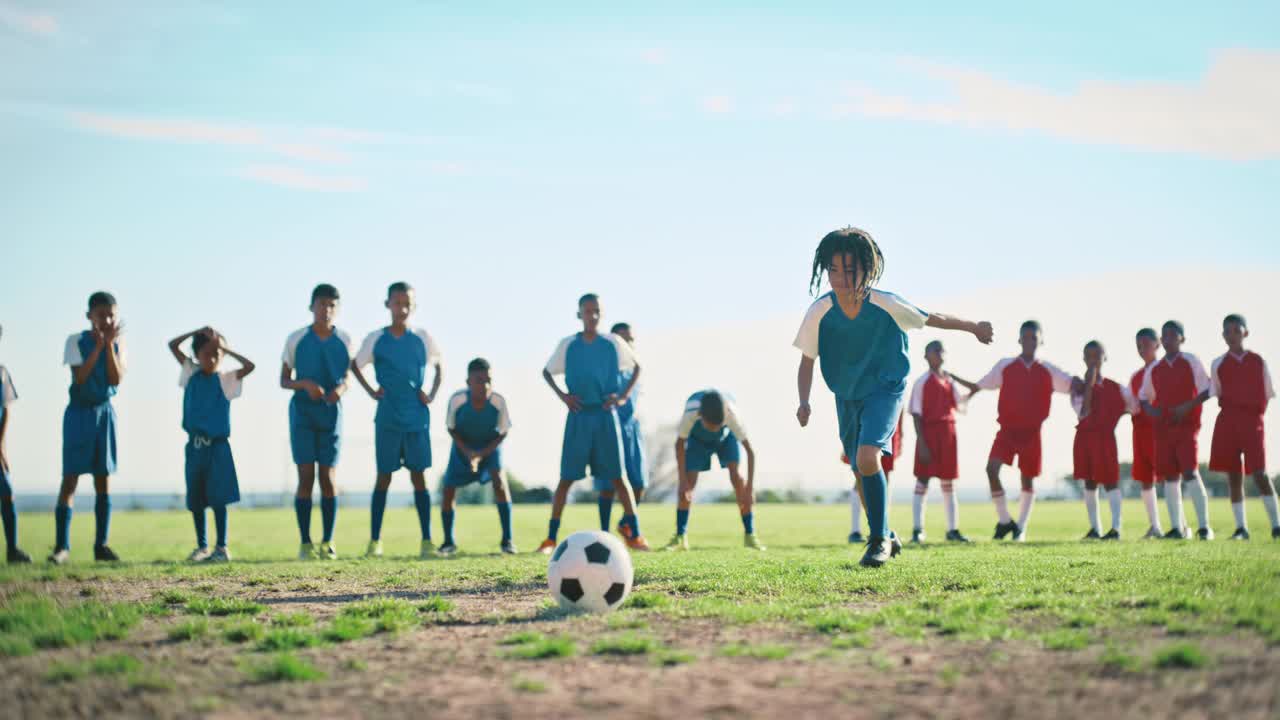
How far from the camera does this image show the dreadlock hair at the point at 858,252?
8469 mm

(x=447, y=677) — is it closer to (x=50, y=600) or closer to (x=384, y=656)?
(x=384, y=656)

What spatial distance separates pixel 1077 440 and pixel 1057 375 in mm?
1139

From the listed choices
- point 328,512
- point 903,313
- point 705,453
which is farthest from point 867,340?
point 328,512

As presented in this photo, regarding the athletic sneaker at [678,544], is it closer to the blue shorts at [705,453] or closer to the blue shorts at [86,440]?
the blue shorts at [705,453]

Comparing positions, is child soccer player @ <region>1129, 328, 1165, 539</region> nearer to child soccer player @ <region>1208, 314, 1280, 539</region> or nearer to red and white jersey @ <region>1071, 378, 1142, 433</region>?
red and white jersey @ <region>1071, 378, 1142, 433</region>

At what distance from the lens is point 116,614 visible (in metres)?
6.46

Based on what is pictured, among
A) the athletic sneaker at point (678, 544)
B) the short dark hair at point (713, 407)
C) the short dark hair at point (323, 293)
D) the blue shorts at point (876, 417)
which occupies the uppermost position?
the short dark hair at point (323, 293)

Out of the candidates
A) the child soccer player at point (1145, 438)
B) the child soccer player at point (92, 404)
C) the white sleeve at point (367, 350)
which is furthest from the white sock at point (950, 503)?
the child soccer player at point (92, 404)

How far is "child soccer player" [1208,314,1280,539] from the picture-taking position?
13.7 metres

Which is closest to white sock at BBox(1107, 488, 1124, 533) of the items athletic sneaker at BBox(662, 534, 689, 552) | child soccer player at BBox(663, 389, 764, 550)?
child soccer player at BBox(663, 389, 764, 550)

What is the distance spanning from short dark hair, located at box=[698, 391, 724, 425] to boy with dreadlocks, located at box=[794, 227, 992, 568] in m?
4.20

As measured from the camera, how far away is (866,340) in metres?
8.58

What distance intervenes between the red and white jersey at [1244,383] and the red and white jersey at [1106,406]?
50.4 inches

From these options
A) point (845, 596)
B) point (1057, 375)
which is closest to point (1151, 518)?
point (1057, 375)
